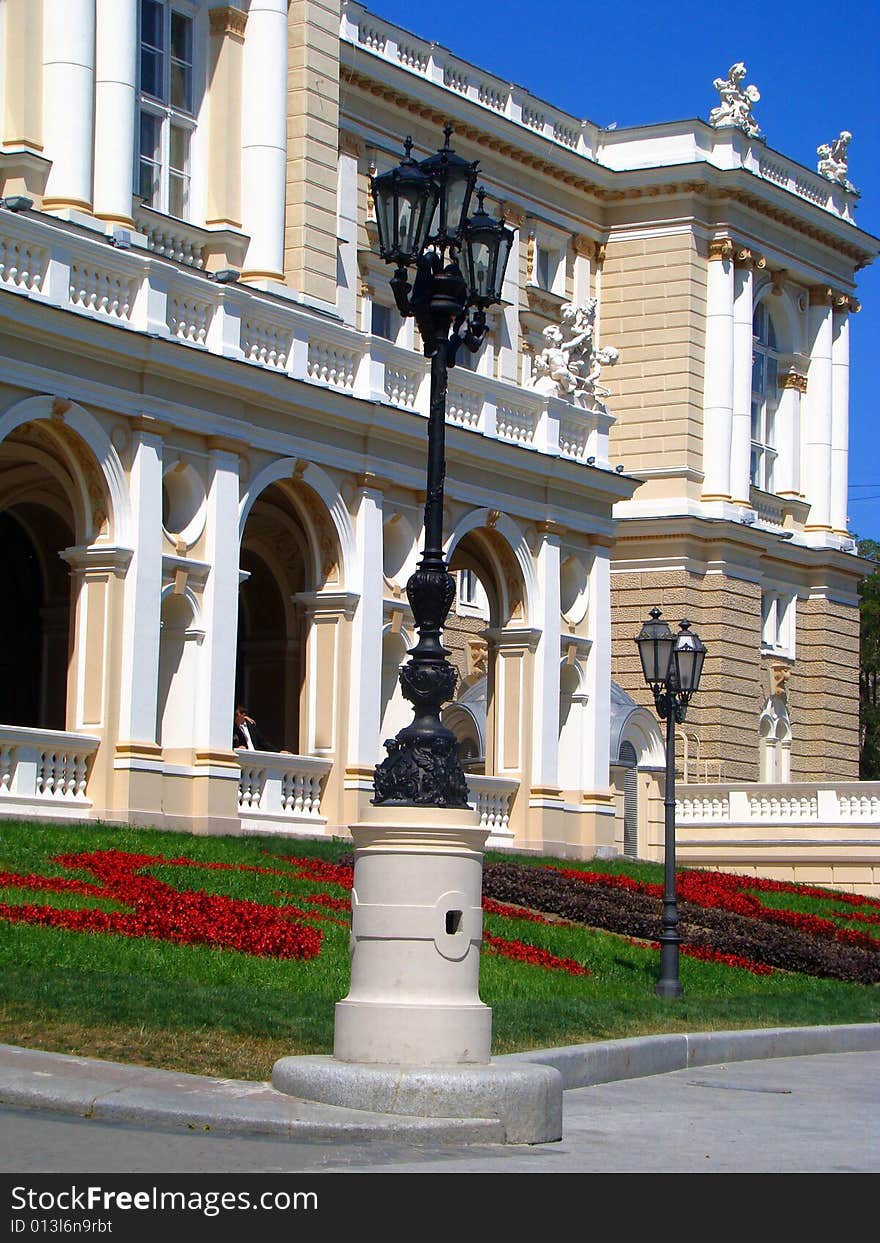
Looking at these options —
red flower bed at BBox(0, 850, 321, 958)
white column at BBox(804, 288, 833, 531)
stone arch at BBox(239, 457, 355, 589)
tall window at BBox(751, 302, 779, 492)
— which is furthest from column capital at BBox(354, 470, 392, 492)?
white column at BBox(804, 288, 833, 531)

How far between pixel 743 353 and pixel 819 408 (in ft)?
13.7

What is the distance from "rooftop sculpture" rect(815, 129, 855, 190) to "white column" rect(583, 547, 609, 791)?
85.5 ft

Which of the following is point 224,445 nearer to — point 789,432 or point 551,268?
point 551,268

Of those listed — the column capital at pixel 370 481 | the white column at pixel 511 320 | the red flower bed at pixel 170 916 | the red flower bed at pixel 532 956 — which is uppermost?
the white column at pixel 511 320

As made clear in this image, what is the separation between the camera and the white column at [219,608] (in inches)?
1193

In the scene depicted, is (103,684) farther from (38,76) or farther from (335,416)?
(38,76)

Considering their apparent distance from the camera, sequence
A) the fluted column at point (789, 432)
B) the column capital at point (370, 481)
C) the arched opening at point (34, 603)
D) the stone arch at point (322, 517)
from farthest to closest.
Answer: the fluted column at point (789, 432), the arched opening at point (34, 603), the column capital at point (370, 481), the stone arch at point (322, 517)

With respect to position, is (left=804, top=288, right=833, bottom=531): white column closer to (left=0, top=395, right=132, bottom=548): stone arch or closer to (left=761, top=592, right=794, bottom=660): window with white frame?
(left=761, top=592, right=794, bottom=660): window with white frame

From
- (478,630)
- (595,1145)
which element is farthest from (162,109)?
(595,1145)

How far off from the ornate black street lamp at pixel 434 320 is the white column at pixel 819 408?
43291 millimetres

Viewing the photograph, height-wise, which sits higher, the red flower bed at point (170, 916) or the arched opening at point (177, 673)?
the arched opening at point (177, 673)

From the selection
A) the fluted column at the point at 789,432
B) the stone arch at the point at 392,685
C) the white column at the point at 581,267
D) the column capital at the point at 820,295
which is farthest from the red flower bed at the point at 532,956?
the column capital at the point at 820,295

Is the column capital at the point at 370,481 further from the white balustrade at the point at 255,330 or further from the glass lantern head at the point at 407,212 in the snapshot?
the glass lantern head at the point at 407,212
